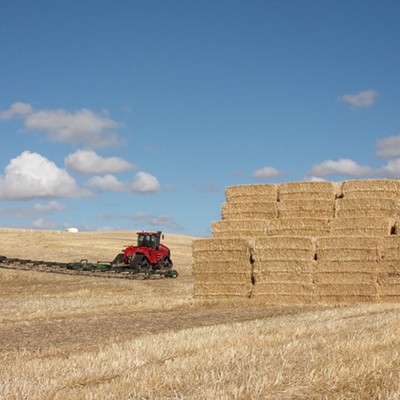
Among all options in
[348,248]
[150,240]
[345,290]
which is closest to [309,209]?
[348,248]

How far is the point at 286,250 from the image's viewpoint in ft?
61.2

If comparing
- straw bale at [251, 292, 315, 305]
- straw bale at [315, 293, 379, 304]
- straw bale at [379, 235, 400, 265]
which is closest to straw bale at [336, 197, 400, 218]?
straw bale at [379, 235, 400, 265]

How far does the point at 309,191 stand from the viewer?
2005 centimetres

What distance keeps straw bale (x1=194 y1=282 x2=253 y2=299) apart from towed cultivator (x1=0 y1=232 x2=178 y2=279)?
9972 millimetres

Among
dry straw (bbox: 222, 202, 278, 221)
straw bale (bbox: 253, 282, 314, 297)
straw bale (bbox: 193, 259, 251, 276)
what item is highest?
dry straw (bbox: 222, 202, 278, 221)

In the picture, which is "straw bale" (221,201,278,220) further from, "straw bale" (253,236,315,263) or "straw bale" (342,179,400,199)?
"straw bale" (342,179,400,199)

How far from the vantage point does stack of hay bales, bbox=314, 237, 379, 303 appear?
59.0ft

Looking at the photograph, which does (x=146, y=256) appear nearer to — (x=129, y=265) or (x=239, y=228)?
(x=129, y=265)

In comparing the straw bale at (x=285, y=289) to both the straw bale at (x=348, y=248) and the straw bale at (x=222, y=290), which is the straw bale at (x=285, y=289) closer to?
the straw bale at (x=222, y=290)

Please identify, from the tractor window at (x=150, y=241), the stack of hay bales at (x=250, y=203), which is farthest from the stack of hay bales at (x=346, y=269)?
the tractor window at (x=150, y=241)

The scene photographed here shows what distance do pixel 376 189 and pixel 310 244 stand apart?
278 cm

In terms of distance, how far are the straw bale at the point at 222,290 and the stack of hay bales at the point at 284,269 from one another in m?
0.29

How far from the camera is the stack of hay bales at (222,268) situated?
62.9 ft

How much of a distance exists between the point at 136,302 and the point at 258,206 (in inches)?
199
